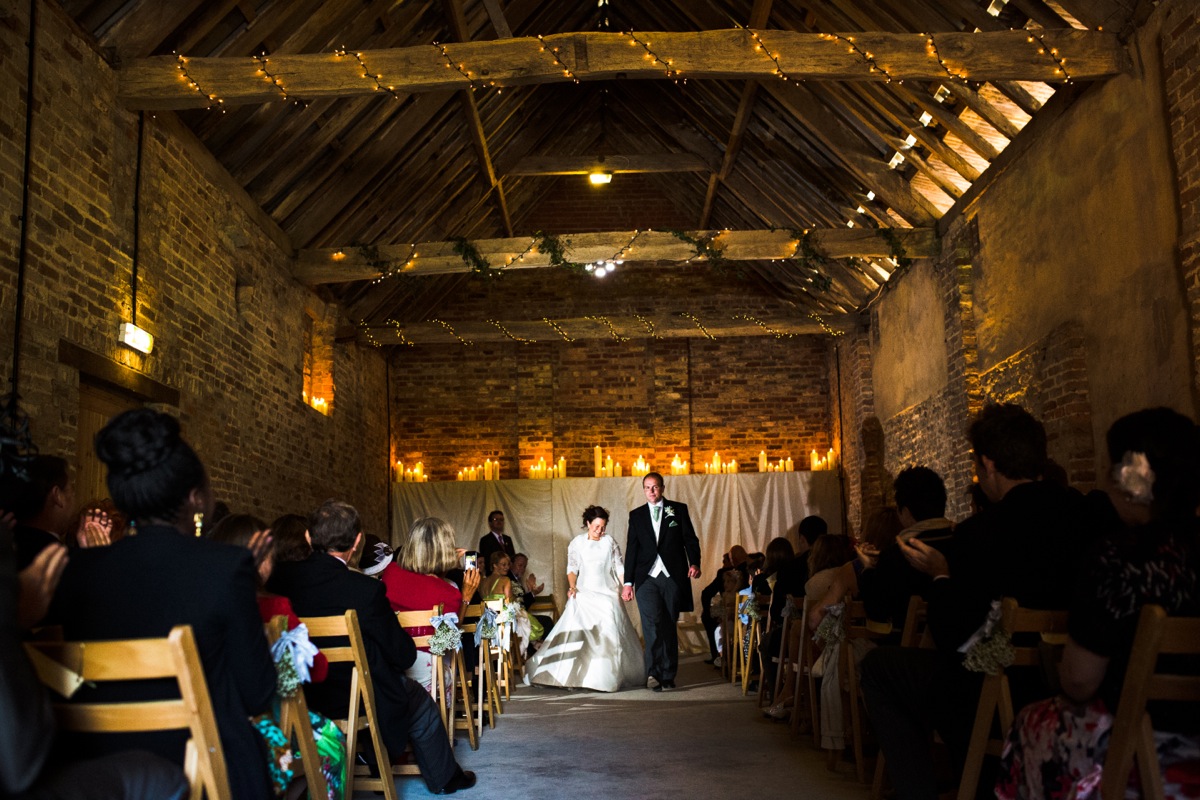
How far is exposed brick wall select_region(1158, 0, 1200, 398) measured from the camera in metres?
5.00

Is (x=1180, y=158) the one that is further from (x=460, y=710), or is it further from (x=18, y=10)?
(x=18, y=10)

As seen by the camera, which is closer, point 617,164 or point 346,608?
point 346,608

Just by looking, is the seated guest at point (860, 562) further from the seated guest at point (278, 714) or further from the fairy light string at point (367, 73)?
the fairy light string at point (367, 73)

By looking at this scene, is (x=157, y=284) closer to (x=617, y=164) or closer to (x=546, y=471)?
(x=617, y=164)

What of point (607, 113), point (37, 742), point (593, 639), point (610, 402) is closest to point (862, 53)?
point (593, 639)

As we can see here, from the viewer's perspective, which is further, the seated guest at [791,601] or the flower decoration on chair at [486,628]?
the flower decoration on chair at [486,628]

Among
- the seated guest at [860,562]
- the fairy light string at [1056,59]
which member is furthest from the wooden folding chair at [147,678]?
the fairy light string at [1056,59]

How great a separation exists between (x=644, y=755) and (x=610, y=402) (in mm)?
9498

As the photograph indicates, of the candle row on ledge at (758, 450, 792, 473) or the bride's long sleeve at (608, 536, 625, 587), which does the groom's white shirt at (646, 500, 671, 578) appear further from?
the candle row on ledge at (758, 450, 792, 473)

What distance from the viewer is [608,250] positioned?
368 inches

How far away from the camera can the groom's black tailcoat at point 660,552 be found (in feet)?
26.5

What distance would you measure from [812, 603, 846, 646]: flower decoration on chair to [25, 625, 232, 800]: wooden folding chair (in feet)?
10.1

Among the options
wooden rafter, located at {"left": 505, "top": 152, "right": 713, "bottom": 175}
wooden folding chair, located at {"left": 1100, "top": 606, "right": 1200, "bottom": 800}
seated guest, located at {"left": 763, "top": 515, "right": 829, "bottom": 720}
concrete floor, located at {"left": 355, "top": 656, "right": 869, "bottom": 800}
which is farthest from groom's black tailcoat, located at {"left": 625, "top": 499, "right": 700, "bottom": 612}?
wooden folding chair, located at {"left": 1100, "top": 606, "right": 1200, "bottom": 800}

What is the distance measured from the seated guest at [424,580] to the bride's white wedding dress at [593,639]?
2.70 metres
